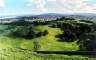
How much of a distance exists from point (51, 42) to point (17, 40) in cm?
264

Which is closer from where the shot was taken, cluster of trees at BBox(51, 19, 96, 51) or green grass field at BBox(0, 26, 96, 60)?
green grass field at BBox(0, 26, 96, 60)

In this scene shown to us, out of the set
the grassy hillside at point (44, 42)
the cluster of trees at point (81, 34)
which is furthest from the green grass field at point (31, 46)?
the cluster of trees at point (81, 34)

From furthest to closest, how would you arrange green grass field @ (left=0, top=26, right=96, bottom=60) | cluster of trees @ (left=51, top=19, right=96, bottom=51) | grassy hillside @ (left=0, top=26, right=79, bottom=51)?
cluster of trees @ (left=51, top=19, right=96, bottom=51) < grassy hillside @ (left=0, top=26, right=79, bottom=51) < green grass field @ (left=0, top=26, right=96, bottom=60)

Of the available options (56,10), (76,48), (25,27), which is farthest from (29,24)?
(76,48)

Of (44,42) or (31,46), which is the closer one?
(31,46)

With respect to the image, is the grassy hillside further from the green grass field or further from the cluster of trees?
the cluster of trees

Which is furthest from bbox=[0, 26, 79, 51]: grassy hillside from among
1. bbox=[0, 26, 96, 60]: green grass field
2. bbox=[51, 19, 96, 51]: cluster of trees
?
bbox=[51, 19, 96, 51]: cluster of trees

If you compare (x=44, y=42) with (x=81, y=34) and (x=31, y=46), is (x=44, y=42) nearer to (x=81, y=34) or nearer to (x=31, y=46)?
(x=31, y=46)

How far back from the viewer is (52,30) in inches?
696

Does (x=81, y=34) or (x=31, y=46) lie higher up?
(x=81, y=34)

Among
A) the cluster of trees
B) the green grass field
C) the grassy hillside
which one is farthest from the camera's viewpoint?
the cluster of trees

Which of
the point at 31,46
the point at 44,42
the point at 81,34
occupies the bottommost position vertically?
the point at 31,46

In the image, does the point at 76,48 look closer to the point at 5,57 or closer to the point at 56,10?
the point at 56,10

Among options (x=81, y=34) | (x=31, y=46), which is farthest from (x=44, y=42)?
(x=81, y=34)
